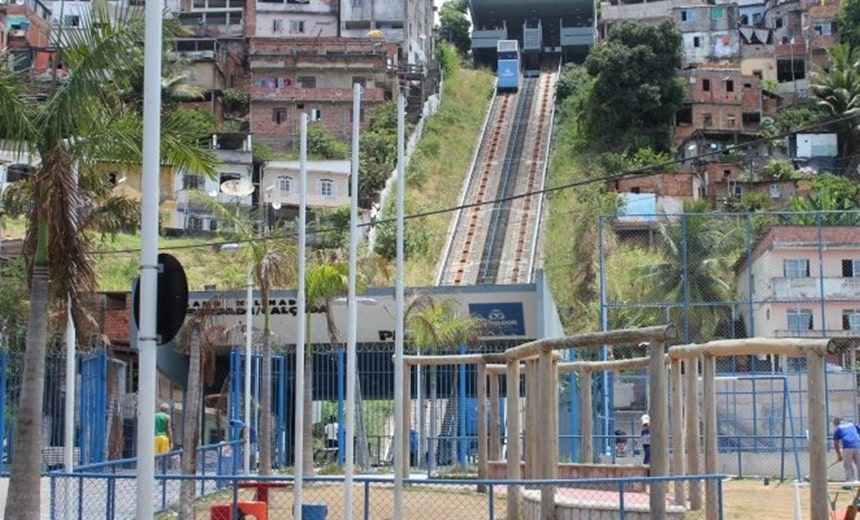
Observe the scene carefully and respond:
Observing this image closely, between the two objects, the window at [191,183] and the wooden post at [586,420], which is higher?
the window at [191,183]

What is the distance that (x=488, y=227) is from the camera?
241 ft

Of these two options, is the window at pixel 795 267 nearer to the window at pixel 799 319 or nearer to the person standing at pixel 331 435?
the window at pixel 799 319

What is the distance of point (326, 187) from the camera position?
261 ft

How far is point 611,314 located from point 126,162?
146ft

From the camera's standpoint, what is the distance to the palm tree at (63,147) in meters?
14.4

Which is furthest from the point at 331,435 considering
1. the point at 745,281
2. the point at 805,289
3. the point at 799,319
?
the point at 805,289

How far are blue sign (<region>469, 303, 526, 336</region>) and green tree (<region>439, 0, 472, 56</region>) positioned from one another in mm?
81384

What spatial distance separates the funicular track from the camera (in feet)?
218

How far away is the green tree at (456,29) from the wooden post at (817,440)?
358 feet

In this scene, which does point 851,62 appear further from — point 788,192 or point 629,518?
point 629,518

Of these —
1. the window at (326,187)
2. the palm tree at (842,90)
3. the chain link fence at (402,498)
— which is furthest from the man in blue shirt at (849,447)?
the palm tree at (842,90)

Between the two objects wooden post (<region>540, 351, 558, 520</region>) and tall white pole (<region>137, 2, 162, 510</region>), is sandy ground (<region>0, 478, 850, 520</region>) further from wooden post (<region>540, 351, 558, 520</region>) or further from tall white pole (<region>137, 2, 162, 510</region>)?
tall white pole (<region>137, 2, 162, 510</region>)

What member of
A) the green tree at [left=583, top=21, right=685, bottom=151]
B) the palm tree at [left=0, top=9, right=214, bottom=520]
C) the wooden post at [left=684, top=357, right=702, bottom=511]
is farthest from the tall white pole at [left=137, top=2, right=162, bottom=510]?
the green tree at [left=583, top=21, right=685, bottom=151]

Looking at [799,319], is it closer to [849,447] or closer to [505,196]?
[505,196]
